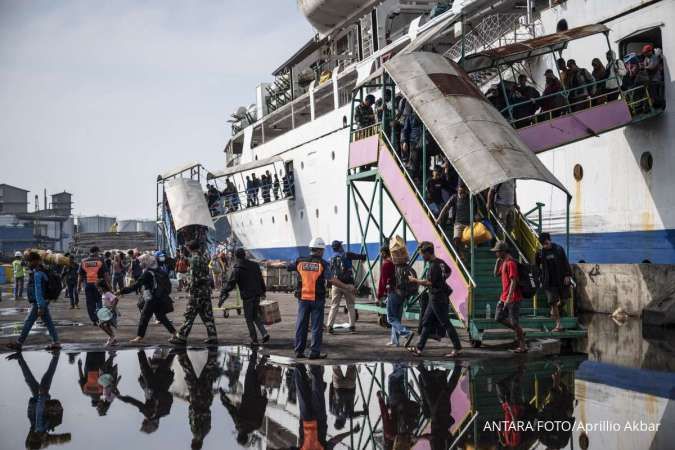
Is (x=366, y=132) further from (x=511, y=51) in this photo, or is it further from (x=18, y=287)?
(x=18, y=287)

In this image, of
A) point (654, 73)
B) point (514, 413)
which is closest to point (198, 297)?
point (514, 413)

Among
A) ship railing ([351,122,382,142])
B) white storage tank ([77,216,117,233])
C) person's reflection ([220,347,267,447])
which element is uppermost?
white storage tank ([77,216,117,233])

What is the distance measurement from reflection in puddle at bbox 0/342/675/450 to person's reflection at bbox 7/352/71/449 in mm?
17

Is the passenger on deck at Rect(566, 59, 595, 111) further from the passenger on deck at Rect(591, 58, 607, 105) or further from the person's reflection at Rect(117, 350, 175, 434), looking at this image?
the person's reflection at Rect(117, 350, 175, 434)

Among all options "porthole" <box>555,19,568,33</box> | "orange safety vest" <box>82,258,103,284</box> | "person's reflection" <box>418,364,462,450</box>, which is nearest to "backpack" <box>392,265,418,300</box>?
"person's reflection" <box>418,364,462,450</box>

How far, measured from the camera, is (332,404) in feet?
26.7

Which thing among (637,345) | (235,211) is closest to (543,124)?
(637,345)

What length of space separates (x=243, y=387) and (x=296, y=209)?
26329mm

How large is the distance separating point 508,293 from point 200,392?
191 inches

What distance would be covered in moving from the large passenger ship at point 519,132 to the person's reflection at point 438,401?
11.9ft

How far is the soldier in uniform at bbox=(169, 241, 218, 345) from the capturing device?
1293 cm

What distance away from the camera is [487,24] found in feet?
82.0

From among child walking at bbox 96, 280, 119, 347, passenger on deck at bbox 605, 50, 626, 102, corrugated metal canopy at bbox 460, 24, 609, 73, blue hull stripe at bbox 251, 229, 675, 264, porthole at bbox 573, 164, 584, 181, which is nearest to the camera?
child walking at bbox 96, 280, 119, 347

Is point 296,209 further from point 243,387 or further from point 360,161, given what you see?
point 243,387
